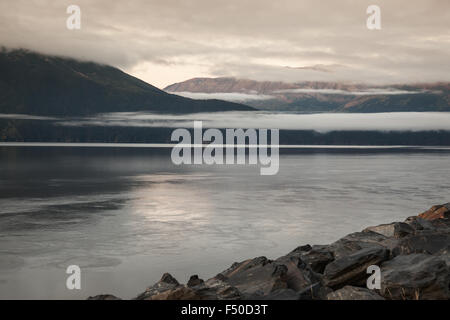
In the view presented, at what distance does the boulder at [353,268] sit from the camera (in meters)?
14.8

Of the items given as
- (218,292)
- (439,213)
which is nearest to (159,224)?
(439,213)

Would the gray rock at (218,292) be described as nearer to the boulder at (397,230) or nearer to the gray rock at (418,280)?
the gray rock at (418,280)

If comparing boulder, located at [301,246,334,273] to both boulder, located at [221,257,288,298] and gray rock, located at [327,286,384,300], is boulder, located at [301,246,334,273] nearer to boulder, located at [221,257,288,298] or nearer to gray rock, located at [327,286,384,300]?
boulder, located at [221,257,288,298]

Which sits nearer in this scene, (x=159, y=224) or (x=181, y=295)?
(x=181, y=295)

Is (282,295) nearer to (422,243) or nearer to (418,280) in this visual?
(418,280)

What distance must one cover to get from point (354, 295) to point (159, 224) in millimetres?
18461

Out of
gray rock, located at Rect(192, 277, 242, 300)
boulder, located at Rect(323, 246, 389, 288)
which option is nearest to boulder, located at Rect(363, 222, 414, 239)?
boulder, located at Rect(323, 246, 389, 288)

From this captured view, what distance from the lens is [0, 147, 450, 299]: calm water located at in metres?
18.9

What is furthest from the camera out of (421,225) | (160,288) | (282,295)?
(421,225)

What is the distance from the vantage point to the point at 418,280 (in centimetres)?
1334

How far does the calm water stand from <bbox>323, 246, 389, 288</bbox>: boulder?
5725 millimetres

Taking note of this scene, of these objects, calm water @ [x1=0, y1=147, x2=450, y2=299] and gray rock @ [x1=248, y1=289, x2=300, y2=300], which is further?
calm water @ [x1=0, y1=147, x2=450, y2=299]
